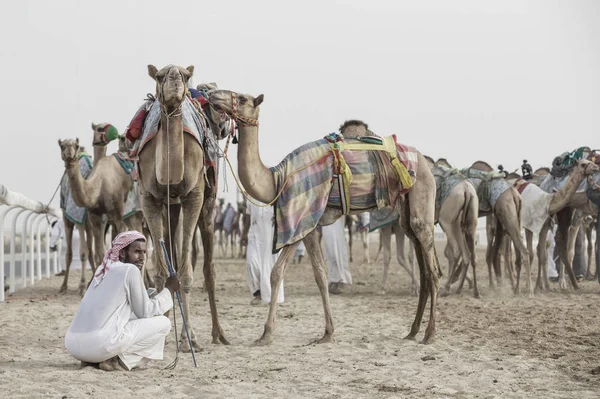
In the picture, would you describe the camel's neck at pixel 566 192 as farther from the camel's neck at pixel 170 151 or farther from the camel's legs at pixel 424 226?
the camel's neck at pixel 170 151

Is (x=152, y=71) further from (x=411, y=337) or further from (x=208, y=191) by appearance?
(x=411, y=337)

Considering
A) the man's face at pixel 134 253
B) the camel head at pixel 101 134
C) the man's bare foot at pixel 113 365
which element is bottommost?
the man's bare foot at pixel 113 365

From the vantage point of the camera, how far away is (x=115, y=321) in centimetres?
597

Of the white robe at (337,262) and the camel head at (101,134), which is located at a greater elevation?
the camel head at (101,134)

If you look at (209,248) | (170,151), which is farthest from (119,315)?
(209,248)

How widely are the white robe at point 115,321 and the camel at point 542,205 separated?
9658mm

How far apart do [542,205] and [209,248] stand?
8.72m

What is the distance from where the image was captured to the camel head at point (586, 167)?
13602 mm

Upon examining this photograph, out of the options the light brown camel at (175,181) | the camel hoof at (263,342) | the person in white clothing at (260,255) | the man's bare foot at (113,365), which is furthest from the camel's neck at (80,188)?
the man's bare foot at (113,365)

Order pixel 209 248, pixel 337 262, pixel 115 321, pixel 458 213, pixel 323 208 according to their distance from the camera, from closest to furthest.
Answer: pixel 115 321 < pixel 323 208 < pixel 209 248 < pixel 458 213 < pixel 337 262

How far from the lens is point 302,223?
7.80 metres

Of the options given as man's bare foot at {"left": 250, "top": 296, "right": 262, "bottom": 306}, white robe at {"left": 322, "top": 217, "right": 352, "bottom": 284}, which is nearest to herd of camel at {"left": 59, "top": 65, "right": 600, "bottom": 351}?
man's bare foot at {"left": 250, "top": 296, "right": 262, "bottom": 306}

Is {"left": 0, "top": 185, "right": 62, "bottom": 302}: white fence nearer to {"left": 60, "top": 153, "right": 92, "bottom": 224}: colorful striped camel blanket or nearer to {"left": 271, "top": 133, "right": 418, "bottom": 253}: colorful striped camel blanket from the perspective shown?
{"left": 60, "top": 153, "right": 92, "bottom": 224}: colorful striped camel blanket

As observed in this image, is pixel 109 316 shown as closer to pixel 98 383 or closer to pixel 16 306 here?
pixel 98 383
